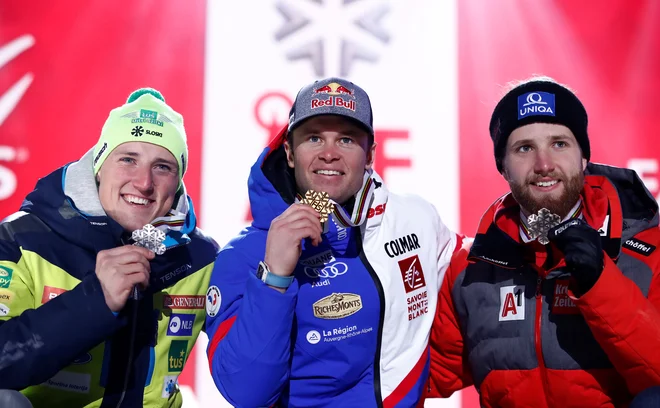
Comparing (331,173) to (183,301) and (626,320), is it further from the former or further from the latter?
(626,320)

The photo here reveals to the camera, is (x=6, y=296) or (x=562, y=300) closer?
(x=6, y=296)

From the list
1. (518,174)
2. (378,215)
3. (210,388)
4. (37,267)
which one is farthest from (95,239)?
(210,388)

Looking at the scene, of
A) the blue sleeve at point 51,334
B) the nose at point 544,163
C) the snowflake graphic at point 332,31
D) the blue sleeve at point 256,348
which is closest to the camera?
the blue sleeve at point 51,334

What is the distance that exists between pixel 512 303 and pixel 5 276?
4.67 feet

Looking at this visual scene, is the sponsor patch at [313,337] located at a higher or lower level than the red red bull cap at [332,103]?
lower

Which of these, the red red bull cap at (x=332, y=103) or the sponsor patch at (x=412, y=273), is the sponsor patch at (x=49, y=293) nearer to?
the red red bull cap at (x=332, y=103)

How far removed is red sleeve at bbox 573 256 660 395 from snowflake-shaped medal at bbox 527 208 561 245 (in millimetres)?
164

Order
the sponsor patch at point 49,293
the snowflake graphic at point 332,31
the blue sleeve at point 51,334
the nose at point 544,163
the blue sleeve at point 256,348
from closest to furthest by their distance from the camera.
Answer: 1. the blue sleeve at point 51,334
2. the blue sleeve at point 256,348
3. the sponsor patch at point 49,293
4. the nose at point 544,163
5. the snowflake graphic at point 332,31

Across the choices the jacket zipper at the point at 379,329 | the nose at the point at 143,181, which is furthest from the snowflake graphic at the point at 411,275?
the nose at the point at 143,181

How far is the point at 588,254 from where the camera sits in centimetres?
166

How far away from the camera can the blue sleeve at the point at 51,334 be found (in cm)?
159

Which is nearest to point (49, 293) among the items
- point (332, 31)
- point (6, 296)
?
point (6, 296)

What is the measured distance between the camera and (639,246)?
1.88m

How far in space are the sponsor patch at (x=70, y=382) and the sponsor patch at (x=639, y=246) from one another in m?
1.57
